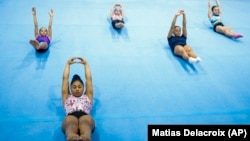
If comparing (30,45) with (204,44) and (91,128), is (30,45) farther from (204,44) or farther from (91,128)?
(204,44)

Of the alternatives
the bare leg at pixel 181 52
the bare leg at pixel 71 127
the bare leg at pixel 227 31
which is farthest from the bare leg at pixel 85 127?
the bare leg at pixel 227 31

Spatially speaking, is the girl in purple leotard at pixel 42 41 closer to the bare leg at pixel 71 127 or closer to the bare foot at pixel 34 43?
the bare foot at pixel 34 43

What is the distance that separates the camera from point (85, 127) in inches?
116

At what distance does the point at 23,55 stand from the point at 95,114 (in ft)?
7.43

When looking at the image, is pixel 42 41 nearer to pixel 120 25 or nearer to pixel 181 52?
pixel 120 25

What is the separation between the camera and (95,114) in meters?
3.67

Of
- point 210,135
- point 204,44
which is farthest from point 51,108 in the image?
point 204,44

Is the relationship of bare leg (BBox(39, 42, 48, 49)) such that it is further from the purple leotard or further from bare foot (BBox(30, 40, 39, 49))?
the purple leotard

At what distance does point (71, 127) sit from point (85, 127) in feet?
0.53

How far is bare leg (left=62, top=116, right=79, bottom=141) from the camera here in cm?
275

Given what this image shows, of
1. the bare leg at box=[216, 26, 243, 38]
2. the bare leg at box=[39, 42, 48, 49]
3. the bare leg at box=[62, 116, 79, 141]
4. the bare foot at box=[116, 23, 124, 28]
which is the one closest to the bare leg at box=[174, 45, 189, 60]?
the bare foot at box=[116, 23, 124, 28]

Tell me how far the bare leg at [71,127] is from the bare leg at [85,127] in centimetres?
6

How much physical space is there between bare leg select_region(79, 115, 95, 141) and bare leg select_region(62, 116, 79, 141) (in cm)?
6

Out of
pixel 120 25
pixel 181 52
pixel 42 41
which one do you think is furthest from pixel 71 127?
pixel 120 25
